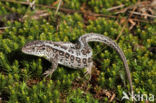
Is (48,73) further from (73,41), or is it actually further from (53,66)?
(73,41)

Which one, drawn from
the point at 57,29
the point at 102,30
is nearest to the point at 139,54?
the point at 102,30

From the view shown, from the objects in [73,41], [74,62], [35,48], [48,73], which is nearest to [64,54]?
[74,62]

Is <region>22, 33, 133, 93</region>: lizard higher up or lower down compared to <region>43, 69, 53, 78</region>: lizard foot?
higher up

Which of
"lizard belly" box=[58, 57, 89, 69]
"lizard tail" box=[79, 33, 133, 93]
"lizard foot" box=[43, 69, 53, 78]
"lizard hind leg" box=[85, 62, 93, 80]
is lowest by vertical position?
"lizard hind leg" box=[85, 62, 93, 80]

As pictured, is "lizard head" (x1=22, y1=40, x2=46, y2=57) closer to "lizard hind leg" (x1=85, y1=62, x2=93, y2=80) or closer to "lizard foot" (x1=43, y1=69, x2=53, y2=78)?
"lizard foot" (x1=43, y1=69, x2=53, y2=78)

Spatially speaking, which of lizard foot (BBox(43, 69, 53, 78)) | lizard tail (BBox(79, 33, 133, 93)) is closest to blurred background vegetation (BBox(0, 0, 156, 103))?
lizard foot (BBox(43, 69, 53, 78))

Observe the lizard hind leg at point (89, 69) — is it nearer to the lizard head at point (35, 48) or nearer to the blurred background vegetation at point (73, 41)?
the blurred background vegetation at point (73, 41)

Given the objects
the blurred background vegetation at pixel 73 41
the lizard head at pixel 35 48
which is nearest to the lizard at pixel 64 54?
the lizard head at pixel 35 48
